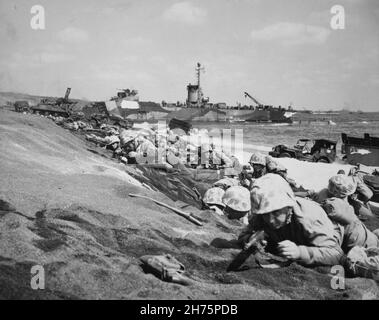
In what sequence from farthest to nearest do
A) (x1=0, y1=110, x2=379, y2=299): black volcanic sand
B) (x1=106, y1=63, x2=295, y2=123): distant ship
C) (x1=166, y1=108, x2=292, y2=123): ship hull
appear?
(x1=166, y1=108, x2=292, y2=123): ship hull, (x1=106, y1=63, x2=295, y2=123): distant ship, (x1=0, y1=110, x2=379, y2=299): black volcanic sand

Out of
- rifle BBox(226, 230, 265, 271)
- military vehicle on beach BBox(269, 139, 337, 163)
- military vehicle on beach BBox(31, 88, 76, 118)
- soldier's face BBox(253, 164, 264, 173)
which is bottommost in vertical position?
rifle BBox(226, 230, 265, 271)

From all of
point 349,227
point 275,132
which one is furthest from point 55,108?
point 349,227

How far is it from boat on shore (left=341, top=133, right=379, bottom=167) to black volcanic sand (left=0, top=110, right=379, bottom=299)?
13.4 m

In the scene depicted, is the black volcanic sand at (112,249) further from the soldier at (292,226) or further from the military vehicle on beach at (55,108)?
the military vehicle on beach at (55,108)

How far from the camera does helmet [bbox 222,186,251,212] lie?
20.8 feet

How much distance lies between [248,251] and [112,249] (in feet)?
5.56

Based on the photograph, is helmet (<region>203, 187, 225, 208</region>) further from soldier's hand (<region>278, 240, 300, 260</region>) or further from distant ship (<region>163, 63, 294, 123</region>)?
distant ship (<region>163, 63, 294, 123</region>)

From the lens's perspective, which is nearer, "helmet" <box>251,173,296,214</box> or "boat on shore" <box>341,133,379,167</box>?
"helmet" <box>251,173,296,214</box>

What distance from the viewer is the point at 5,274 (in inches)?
123

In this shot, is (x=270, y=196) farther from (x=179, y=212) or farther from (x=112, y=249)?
(x=112, y=249)

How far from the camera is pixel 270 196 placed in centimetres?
423

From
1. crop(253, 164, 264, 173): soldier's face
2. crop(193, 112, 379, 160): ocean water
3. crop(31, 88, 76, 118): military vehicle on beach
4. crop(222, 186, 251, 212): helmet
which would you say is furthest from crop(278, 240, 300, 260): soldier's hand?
crop(31, 88, 76, 118): military vehicle on beach

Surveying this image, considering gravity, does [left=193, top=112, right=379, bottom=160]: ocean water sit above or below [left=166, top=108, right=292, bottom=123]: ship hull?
below
